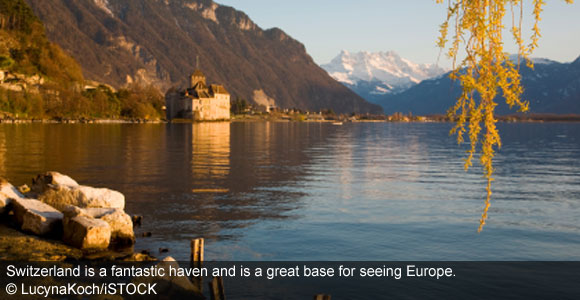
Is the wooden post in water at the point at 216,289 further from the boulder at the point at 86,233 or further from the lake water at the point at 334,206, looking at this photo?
the boulder at the point at 86,233

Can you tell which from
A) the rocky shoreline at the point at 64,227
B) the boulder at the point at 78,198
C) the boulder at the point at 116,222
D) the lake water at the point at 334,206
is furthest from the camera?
the boulder at the point at 78,198

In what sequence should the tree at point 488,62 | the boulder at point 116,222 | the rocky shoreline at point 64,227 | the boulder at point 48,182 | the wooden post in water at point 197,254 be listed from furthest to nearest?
the boulder at point 48,182 → the boulder at point 116,222 → the rocky shoreline at point 64,227 → the wooden post in water at point 197,254 → the tree at point 488,62

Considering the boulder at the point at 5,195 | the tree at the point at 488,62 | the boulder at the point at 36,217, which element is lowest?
the boulder at the point at 36,217

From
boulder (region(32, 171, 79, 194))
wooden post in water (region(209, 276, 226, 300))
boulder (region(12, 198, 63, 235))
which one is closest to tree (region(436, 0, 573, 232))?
wooden post in water (region(209, 276, 226, 300))

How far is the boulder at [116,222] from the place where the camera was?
20.6 metres

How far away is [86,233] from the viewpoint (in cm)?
1944

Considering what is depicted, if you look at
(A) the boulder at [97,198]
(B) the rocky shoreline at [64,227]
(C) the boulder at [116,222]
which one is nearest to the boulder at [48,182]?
(B) the rocky shoreline at [64,227]

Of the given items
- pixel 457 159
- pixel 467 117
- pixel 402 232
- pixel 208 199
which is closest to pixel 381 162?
pixel 457 159

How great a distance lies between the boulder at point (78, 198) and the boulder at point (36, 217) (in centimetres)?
214

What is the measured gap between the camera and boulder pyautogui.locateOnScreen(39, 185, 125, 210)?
24297 mm

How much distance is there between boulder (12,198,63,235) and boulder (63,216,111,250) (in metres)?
1.22

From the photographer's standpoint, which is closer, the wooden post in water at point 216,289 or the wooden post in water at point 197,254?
the wooden post in water at point 216,289

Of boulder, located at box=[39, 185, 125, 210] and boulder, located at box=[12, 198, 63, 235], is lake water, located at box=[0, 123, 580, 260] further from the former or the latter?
boulder, located at box=[12, 198, 63, 235]

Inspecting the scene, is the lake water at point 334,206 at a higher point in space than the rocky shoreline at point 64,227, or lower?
lower
